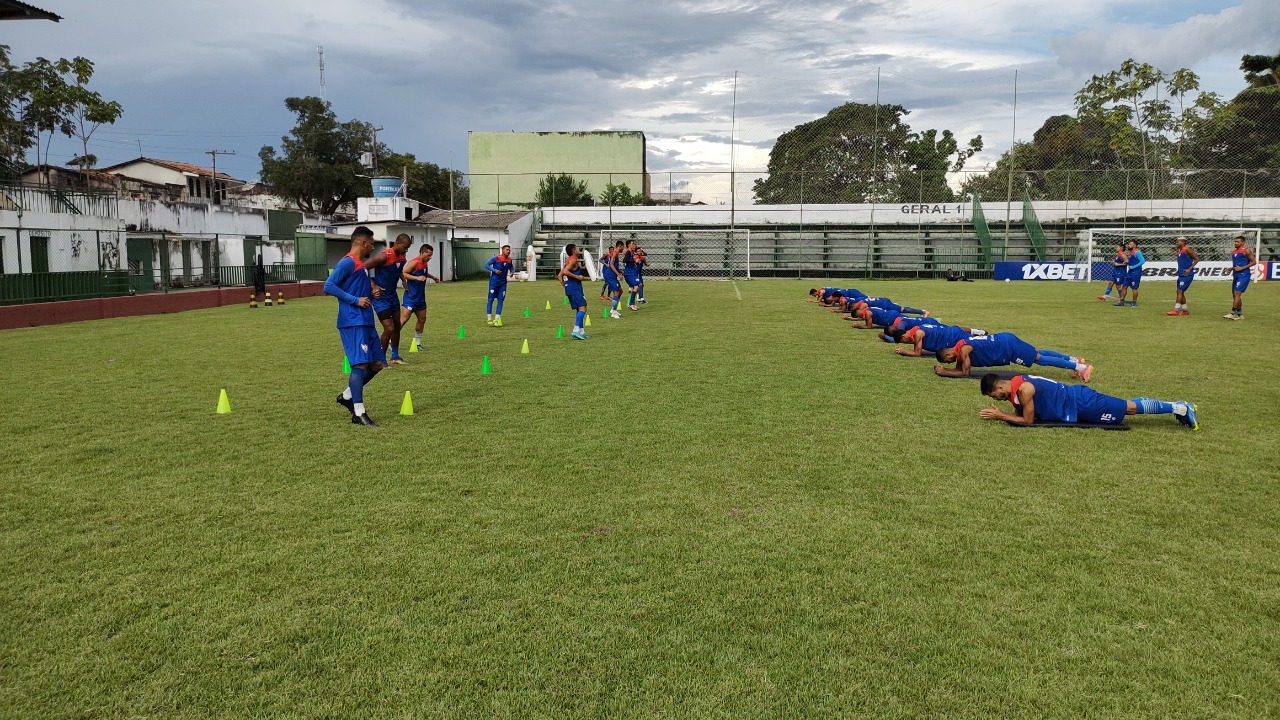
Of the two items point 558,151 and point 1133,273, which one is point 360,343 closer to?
point 1133,273

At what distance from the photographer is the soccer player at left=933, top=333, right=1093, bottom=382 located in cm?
1045

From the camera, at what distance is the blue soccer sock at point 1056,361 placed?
1048 centimetres

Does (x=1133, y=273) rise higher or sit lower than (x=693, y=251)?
lower

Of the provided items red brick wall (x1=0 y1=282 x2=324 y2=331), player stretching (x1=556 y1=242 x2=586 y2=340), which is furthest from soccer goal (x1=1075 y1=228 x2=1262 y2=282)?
red brick wall (x1=0 y1=282 x2=324 y2=331)

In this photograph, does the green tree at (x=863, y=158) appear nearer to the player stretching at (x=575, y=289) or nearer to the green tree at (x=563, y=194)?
the green tree at (x=563, y=194)

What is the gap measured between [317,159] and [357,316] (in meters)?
71.5

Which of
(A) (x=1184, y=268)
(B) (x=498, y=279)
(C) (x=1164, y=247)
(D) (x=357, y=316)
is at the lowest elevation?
(D) (x=357, y=316)

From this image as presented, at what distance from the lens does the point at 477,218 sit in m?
47.5

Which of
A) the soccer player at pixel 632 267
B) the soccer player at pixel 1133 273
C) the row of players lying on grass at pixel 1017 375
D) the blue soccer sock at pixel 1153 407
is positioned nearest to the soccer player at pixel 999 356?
the row of players lying on grass at pixel 1017 375

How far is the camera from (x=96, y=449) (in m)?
7.36

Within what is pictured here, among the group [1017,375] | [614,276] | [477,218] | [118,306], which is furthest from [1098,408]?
[477,218]

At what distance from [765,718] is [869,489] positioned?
3.17m

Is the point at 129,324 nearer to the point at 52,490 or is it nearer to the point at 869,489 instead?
the point at 52,490

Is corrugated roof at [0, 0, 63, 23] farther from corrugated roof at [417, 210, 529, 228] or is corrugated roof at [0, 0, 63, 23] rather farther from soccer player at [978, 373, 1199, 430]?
corrugated roof at [417, 210, 529, 228]
